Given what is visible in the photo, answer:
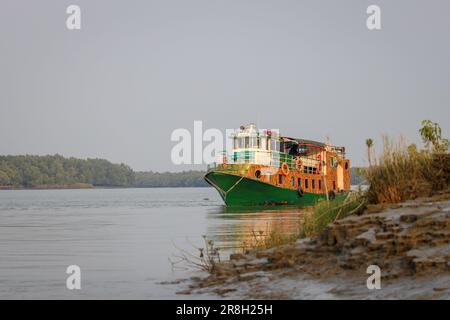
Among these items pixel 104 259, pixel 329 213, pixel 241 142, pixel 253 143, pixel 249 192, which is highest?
pixel 241 142

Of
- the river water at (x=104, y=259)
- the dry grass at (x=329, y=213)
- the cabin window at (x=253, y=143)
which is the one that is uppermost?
the cabin window at (x=253, y=143)

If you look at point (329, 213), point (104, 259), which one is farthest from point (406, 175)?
point (104, 259)

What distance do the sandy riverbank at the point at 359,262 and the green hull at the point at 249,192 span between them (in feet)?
144

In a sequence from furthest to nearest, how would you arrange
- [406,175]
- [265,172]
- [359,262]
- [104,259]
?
[265,172], [104,259], [406,175], [359,262]

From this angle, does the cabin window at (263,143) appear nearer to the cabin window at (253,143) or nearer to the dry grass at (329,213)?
the cabin window at (253,143)

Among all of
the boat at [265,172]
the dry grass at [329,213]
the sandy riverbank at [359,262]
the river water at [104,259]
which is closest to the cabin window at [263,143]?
the boat at [265,172]

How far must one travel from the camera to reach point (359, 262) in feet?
39.9

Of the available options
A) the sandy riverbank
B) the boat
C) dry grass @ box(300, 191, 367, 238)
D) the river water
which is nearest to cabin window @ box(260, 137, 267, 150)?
the boat

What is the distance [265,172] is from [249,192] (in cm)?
272

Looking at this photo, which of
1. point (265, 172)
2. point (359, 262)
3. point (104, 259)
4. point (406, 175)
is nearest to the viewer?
point (359, 262)

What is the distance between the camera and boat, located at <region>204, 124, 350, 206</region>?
58094 millimetres

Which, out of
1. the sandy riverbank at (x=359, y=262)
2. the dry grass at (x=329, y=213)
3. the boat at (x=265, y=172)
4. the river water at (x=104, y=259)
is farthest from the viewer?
the boat at (x=265, y=172)

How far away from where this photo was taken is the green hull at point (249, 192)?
58.7 metres

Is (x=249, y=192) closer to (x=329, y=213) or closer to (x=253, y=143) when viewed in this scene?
(x=253, y=143)
